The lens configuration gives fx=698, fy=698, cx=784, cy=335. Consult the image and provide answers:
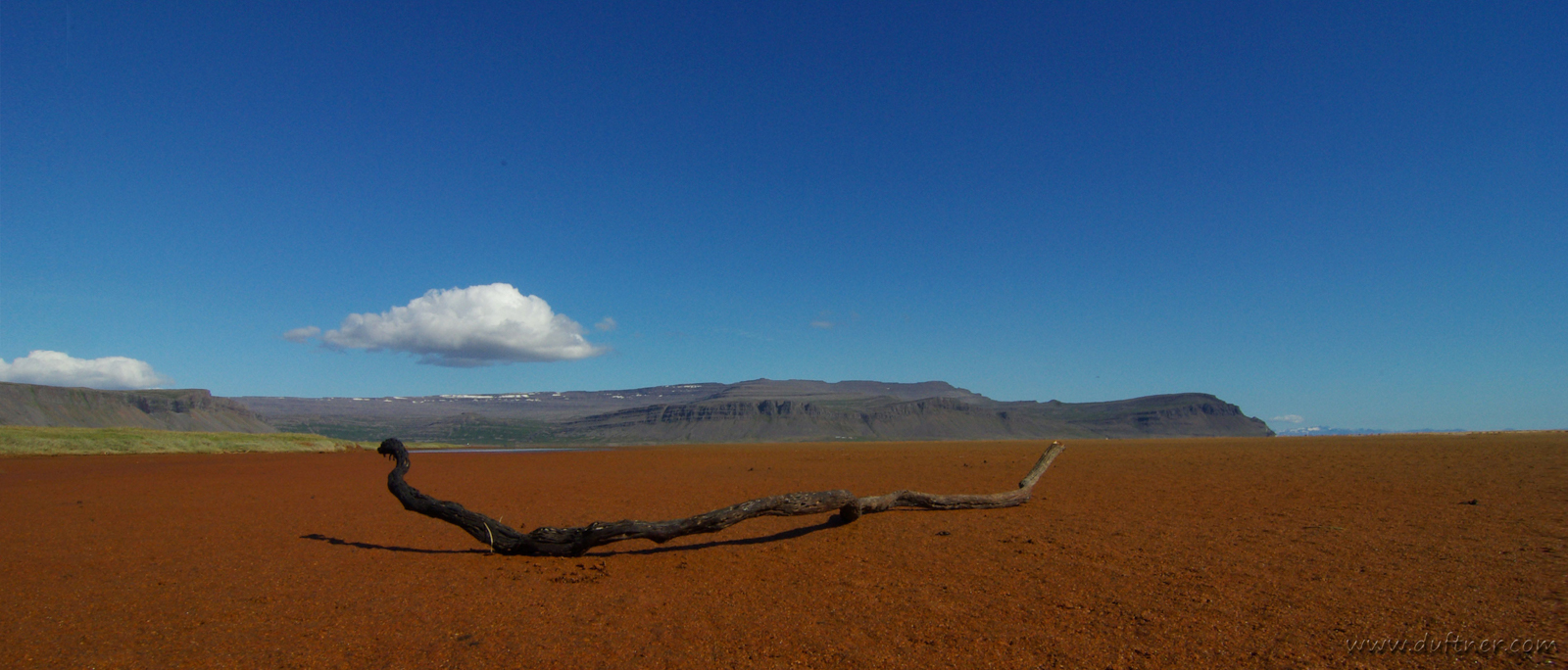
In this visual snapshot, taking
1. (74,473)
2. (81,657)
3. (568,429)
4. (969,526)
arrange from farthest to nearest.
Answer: (568,429) < (74,473) < (969,526) < (81,657)

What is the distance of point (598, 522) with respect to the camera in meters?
9.31

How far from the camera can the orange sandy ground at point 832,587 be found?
5.85 m

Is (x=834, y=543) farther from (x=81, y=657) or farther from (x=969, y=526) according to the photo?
(x=81, y=657)

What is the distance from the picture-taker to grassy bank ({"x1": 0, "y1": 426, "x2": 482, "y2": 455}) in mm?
38406

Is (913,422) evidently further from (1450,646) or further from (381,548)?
(1450,646)

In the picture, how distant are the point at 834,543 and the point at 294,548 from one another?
27.3 feet

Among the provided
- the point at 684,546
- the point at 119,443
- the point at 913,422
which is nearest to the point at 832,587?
the point at 684,546

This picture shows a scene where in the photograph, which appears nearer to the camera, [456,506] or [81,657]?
[81,657]

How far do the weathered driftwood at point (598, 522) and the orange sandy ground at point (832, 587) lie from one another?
12.3 inches

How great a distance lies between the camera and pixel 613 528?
31.1 feet

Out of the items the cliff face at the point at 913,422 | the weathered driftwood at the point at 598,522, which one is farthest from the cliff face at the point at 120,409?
the weathered driftwood at the point at 598,522

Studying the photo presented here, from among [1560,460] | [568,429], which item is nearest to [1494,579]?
[1560,460]

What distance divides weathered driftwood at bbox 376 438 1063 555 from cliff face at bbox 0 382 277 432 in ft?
354

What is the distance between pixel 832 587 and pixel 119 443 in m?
55.2
